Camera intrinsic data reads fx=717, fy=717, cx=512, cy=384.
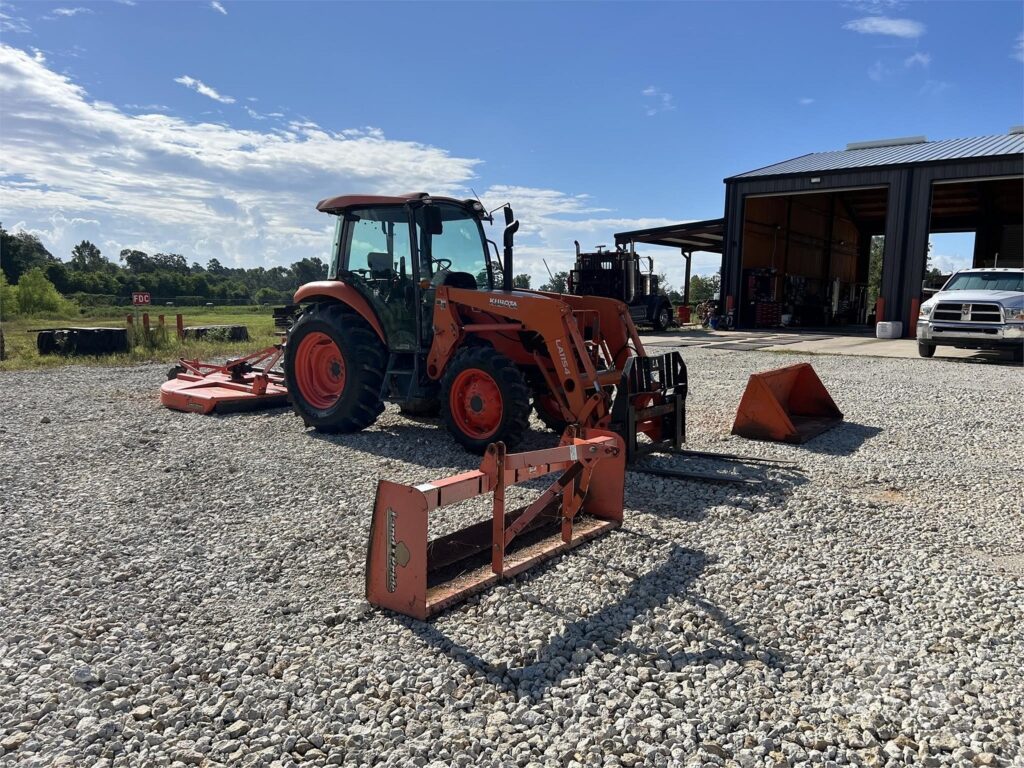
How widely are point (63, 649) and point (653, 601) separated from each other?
109 inches

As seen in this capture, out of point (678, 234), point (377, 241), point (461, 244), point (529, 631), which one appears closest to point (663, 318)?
point (678, 234)

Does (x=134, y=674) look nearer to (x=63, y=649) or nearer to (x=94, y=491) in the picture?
(x=63, y=649)

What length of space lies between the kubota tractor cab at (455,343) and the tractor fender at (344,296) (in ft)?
0.05

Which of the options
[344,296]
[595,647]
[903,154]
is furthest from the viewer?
[903,154]

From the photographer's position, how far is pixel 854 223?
3700 centimetres

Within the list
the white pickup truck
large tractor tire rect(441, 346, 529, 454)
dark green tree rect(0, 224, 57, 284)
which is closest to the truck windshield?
the white pickup truck

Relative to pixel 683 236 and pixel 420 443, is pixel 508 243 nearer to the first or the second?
pixel 420 443

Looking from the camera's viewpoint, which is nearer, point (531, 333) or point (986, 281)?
point (531, 333)

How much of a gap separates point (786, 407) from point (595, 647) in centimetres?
623

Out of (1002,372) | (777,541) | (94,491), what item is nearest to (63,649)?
(94,491)

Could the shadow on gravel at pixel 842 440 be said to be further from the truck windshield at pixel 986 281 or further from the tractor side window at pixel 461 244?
the truck windshield at pixel 986 281

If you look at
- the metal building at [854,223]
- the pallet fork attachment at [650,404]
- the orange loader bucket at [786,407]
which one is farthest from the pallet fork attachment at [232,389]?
the metal building at [854,223]

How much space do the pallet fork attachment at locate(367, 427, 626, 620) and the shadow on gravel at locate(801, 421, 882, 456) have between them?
3169 mm

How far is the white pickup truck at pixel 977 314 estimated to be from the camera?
1389 centimetres
